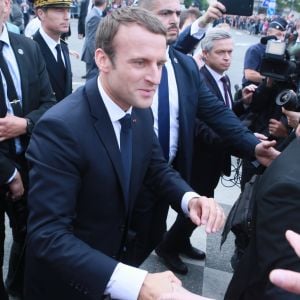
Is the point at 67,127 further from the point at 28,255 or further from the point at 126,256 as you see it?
the point at 126,256

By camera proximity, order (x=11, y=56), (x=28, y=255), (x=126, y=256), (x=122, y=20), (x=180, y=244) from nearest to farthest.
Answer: (x=122, y=20) < (x=28, y=255) < (x=126, y=256) < (x=11, y=56) < (x=180, y=244)

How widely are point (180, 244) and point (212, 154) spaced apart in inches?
27.7

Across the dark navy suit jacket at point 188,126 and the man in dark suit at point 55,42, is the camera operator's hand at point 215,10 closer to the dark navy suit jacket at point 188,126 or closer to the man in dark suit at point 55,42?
the dark navy suit jacket at point 188,126

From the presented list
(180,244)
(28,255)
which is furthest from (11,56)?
(180,244)

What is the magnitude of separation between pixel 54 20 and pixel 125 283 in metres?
2.39

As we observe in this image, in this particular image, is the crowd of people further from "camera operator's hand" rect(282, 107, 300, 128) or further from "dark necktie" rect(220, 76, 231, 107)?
"dark necktie" rect(220, 76, 231, 107)

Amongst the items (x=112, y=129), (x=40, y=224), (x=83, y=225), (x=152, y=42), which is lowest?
(x=83, y=225)

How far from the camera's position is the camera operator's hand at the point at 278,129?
256 cm

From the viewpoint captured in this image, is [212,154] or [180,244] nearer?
[212,154]

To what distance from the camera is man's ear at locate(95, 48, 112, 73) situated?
1.47 meters

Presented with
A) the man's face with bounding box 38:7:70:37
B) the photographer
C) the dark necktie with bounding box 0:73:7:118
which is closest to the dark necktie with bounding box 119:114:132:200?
the dark necktie with bounding box 0:73:7:118

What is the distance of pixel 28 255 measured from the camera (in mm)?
1560

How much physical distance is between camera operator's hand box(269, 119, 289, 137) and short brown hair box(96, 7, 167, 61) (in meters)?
1.33

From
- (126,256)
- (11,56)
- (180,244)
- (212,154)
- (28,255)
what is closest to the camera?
(28,255)
